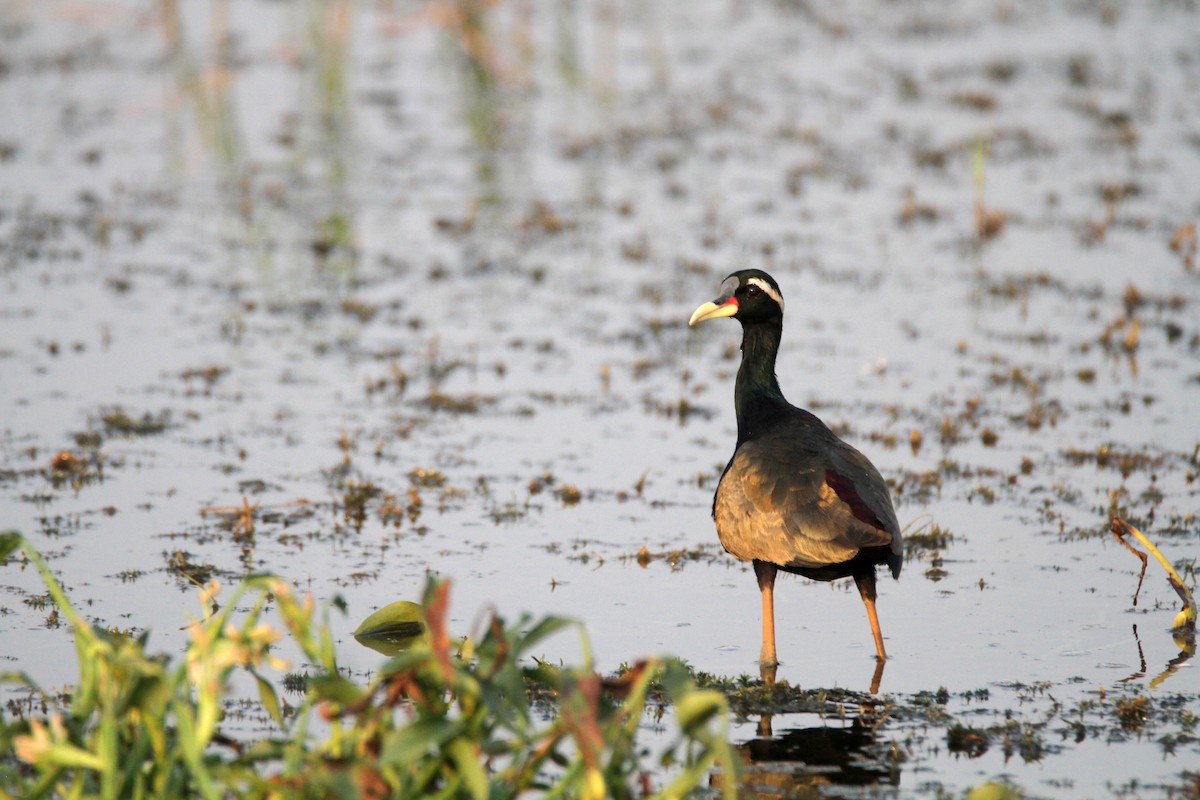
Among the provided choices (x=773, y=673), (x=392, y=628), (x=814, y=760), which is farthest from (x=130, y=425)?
(x=814, y=760)

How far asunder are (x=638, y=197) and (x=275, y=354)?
6.09 metres

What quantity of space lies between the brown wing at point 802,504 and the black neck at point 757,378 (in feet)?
1.74

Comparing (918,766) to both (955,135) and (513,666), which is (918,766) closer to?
(513,666)

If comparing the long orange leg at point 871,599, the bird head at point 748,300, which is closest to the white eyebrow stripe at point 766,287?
the bird head at point 748,300

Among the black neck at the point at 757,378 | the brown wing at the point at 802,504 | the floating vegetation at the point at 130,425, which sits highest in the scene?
the black neck at the point at 757,378

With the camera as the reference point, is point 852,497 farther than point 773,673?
No

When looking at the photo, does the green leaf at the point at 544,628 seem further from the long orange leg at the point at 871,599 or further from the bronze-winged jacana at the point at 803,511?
the long orange leg at the point at 871,599

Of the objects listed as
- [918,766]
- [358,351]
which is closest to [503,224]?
[358,351]

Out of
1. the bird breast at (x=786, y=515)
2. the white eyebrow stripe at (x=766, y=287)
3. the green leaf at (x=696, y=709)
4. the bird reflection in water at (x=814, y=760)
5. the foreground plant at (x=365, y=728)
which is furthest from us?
the white eyebrow stripe at (x=766, y=287)

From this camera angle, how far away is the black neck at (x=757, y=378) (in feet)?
26.8

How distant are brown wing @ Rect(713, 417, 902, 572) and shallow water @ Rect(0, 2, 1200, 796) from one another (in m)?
0.60

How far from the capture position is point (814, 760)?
606cm

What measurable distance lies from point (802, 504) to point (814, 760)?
1.31 m

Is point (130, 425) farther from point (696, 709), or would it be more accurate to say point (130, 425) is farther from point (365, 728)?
point (696, 709)
